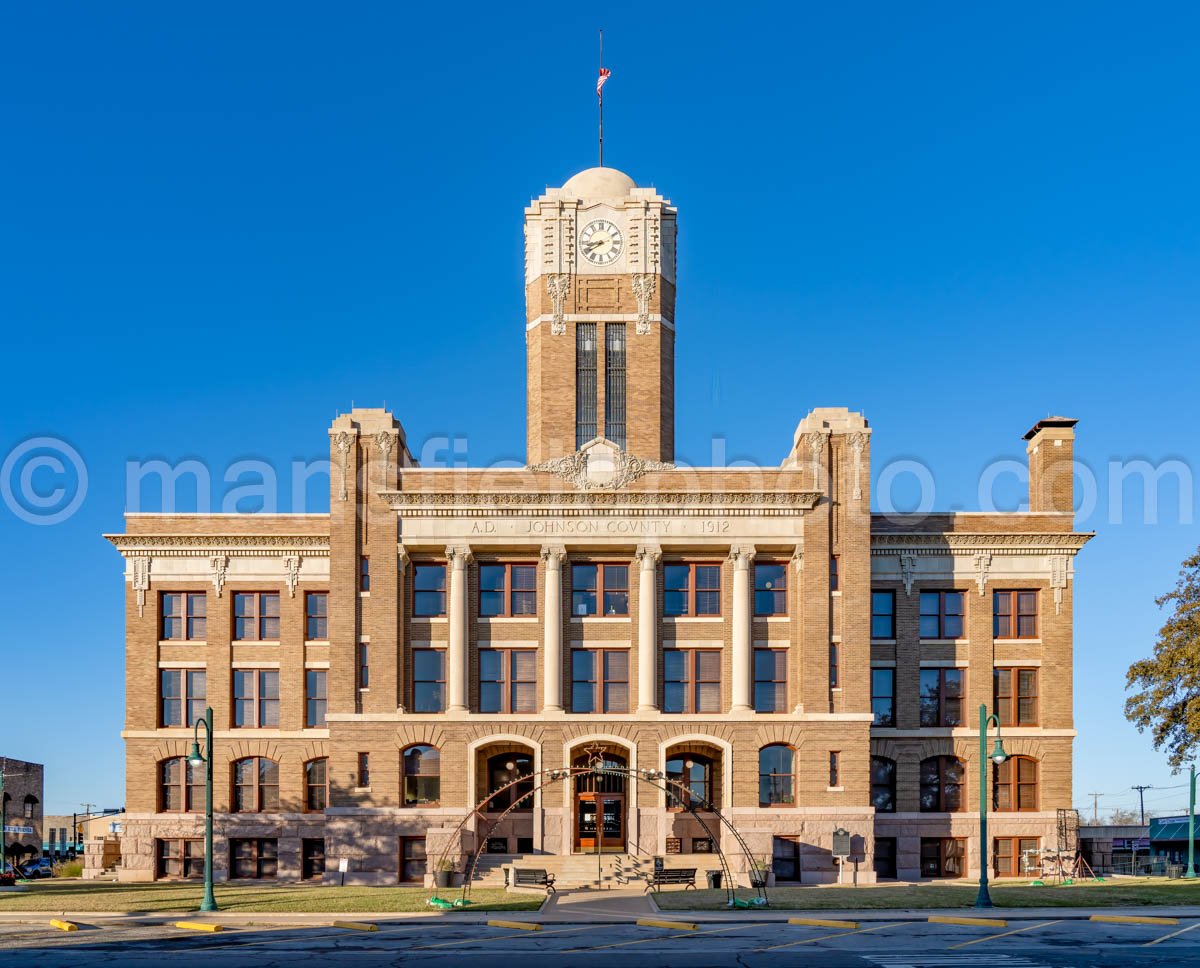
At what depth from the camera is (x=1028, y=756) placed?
5734 centimetres

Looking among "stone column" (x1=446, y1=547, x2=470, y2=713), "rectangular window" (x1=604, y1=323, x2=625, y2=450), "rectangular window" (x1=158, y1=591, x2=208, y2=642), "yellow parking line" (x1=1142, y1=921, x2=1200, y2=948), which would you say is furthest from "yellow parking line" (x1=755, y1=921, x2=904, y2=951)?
"rectangular window" (x1=158, y1=591, x2=208, y2=642)

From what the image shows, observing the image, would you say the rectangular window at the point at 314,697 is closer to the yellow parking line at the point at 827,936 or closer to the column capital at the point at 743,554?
the column capital at the point at 743,554

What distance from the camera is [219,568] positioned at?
58.9m

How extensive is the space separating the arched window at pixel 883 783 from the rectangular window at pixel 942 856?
205 cm

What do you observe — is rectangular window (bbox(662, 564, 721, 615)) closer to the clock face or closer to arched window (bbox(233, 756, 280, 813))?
the clock face

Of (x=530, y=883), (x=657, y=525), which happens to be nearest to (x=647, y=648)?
(x=657, y=525)

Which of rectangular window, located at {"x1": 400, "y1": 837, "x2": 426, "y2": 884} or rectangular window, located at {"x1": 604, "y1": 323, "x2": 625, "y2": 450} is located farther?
rectangular window, located at {"x1": 604, "y1": 323, "x2": 625, "y2": 450}

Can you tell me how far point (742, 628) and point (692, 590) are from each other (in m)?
2.69

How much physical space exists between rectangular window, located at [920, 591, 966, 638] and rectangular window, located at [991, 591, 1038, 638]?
59.5 inches

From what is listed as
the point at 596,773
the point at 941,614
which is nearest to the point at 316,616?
the point at 596,773

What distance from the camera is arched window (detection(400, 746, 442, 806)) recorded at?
53781mm

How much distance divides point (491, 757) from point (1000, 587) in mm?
22326

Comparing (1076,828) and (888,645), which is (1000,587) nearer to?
(888,645)

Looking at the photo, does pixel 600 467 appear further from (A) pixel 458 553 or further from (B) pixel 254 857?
(B) pixel 254 857
